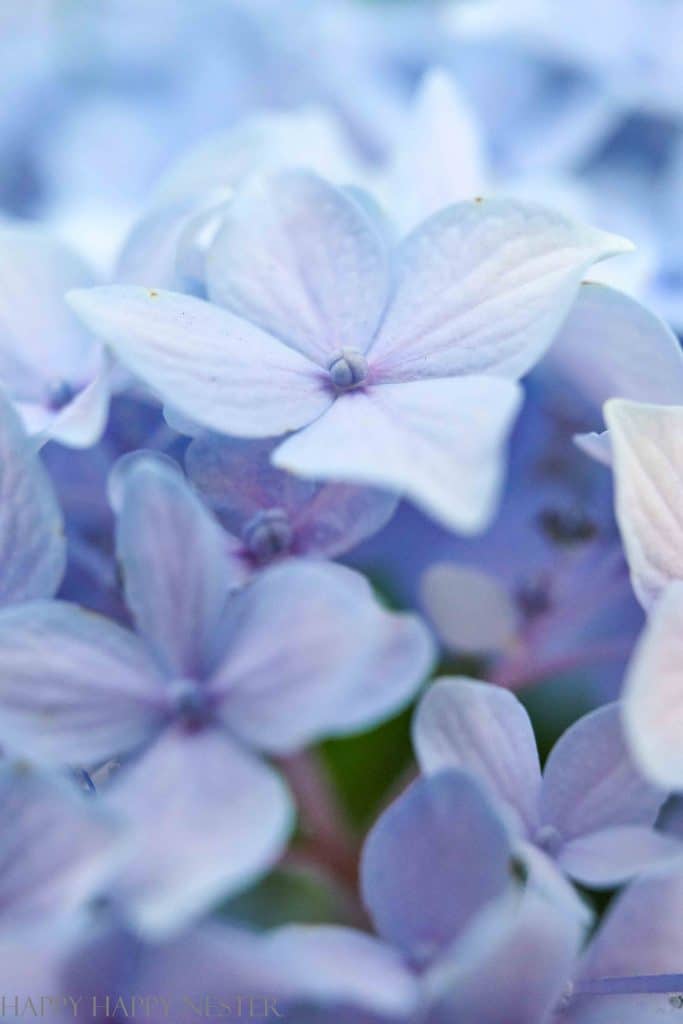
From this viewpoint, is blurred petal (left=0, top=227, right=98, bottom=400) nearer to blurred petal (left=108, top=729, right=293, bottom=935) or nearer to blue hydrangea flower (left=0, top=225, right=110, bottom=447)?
blue hydrangea flower (left=0, top=225, right=110, bottom=447)

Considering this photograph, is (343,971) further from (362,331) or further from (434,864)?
(362,331)

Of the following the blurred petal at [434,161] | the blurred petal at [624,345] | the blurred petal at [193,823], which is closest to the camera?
the blurred petal at [193,823]

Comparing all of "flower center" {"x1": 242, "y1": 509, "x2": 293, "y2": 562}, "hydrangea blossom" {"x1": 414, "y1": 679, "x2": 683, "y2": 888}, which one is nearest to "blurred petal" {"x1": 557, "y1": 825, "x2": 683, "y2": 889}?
"hydrangea blossom" {"x1": 414, "y1": 679, "x2": 683, "y2": 888}

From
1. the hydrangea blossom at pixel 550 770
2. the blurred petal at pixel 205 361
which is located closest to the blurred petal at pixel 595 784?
the hydrangea blossom at pixel 550 770

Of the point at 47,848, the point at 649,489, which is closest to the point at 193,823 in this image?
the point at 47,848

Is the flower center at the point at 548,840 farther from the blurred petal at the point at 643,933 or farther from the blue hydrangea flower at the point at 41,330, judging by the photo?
the blue hydrangea flower at the point at 41,330
